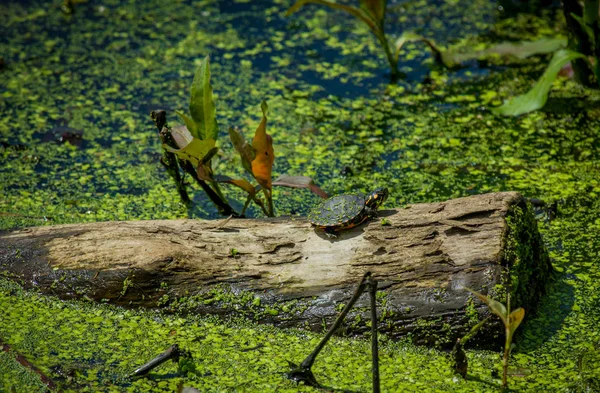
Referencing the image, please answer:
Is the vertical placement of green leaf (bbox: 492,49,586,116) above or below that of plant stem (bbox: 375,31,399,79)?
below

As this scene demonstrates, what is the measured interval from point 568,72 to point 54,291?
3.05m

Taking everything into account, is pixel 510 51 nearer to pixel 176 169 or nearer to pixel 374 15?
pixel 374 15

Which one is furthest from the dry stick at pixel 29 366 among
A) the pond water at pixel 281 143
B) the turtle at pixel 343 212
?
the turtle at pixel 343 212

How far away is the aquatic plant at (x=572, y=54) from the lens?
11.3 ft

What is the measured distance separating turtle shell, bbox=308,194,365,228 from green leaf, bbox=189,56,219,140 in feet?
1.84

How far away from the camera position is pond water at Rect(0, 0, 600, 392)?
217 cm

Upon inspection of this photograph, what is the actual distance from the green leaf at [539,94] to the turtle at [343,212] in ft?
4.36

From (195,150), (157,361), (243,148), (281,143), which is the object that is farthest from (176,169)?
(157,361)

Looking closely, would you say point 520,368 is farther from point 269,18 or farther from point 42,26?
point 42,26

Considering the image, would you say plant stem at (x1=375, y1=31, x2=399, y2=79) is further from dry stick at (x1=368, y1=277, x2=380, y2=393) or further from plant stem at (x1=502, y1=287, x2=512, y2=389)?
dry stick at (x1=368, y1=277, x2=380, y2=393)

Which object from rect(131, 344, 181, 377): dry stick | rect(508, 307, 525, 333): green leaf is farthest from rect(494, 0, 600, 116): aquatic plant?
rect(131, 344, 181, 377): dry stick

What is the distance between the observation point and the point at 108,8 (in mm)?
5020

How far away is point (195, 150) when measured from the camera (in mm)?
2611

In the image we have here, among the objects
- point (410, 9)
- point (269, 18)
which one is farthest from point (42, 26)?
point (410, 9)
